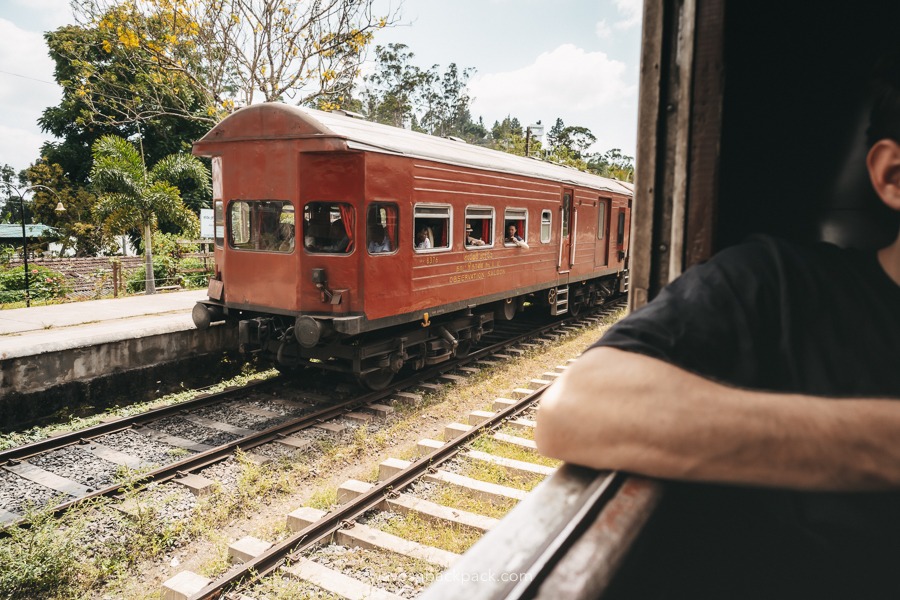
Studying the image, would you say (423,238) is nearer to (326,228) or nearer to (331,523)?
(326,228)

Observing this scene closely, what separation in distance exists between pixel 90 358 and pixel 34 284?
11638mm

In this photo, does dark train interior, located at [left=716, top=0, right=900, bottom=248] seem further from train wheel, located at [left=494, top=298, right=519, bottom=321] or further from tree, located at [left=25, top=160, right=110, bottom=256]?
tree, located at [left=25, top=160, right=110, bottom=256]

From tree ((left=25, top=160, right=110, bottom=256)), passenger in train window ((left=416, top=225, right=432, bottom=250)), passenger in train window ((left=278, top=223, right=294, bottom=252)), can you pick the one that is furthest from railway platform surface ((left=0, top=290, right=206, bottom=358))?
tree ((left=25, top=160, right=110, bottom=256))

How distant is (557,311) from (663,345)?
12.3 meters

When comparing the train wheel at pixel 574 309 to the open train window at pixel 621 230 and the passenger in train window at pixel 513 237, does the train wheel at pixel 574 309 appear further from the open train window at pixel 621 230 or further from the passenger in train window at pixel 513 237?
the passenger in train window at pixel 513 237

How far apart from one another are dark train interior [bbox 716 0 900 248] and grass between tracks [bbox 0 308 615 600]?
11.6ft

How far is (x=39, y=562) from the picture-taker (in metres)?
4.24

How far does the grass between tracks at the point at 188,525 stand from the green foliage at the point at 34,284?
14105 mm

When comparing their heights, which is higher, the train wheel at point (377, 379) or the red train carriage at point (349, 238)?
the red train carriage at point (349, 238)

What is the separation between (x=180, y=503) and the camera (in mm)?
5402

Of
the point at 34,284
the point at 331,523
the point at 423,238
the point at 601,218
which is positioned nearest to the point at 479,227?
the point at 423,238

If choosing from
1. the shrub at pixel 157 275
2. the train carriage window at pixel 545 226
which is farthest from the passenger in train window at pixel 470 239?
the shrub at pixel 157 275

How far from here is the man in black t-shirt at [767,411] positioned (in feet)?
3.30

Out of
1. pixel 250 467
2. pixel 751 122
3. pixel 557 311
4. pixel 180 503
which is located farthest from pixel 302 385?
pixel 751 122
